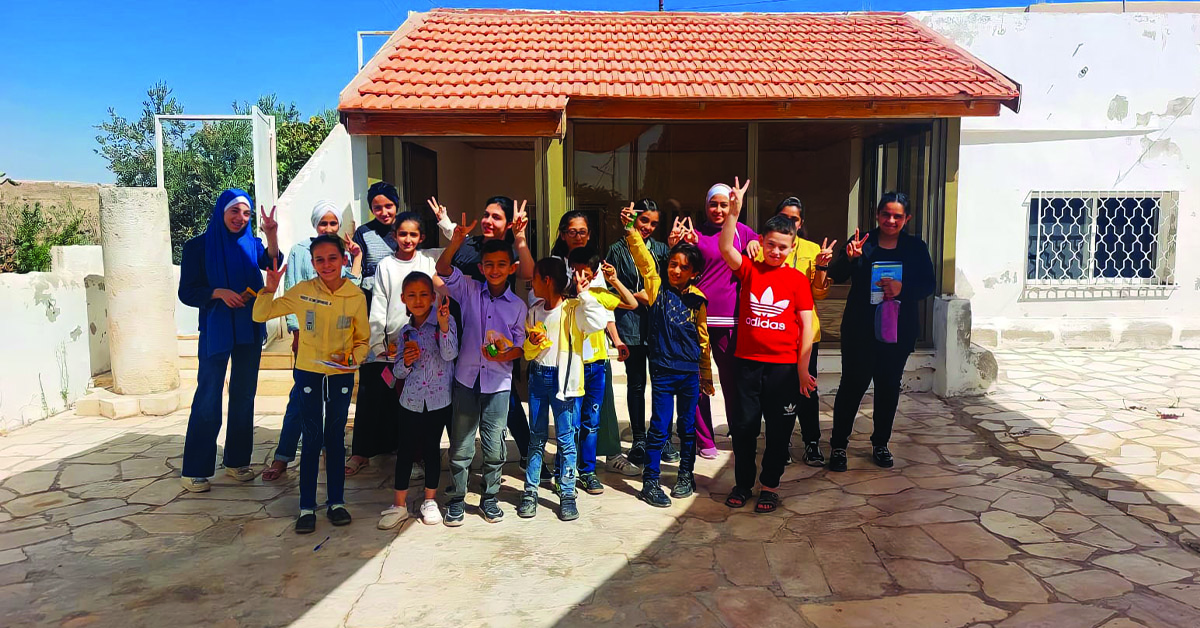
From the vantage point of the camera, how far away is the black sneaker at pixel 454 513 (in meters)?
3.75

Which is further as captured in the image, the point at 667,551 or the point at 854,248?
the point at 854,248

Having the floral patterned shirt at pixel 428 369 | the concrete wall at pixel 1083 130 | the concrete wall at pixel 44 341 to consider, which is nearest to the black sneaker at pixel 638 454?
the floral patterned shirt at pixel 428 369

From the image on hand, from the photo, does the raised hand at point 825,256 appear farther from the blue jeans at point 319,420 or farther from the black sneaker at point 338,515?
the black sneaker at point 338,515

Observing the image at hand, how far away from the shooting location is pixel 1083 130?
8977 millimetres

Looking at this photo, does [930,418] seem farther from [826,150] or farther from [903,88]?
[826,150]

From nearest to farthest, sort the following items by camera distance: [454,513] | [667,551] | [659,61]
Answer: [667,551]
[454,513]
[659,61]

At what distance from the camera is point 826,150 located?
34.6 feet

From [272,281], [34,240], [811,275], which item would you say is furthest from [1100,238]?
[34,240]

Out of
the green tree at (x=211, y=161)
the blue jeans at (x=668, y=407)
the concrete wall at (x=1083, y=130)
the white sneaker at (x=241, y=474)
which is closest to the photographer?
the blue jeans at (x=668, y=407)

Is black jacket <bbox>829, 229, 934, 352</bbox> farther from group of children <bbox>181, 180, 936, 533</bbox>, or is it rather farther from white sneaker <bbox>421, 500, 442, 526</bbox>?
white sneaker <bbox>421, 500, 442, 526</bbox>

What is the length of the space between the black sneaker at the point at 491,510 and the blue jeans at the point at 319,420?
2.54ft

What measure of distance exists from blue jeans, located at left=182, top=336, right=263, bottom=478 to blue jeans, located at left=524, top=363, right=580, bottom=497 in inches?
67.0

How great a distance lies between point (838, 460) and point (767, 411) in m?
1.04

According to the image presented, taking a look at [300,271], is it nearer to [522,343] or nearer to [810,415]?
[522,343]
